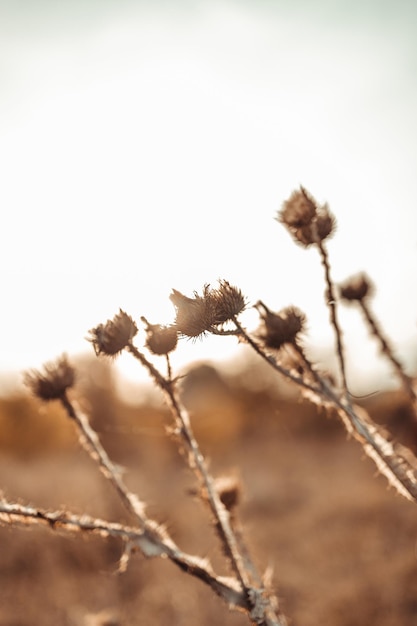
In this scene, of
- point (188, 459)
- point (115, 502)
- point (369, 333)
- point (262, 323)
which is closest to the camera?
point (188, 459)

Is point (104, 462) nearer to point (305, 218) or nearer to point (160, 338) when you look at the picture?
point (160, 338)

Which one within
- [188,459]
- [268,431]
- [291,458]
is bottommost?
[188,459]

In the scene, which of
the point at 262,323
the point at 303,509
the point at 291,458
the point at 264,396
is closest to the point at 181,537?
the point at 303,509

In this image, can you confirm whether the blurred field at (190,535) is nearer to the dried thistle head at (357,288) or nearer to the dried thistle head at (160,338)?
the dried thistle head at (160,338)

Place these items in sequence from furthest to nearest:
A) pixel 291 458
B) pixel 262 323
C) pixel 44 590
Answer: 1. pixel 291 458
2. pixel 44 590
3. pixel 262 323

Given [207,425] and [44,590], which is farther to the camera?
[207,425]

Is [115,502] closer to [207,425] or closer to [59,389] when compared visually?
[59,389]

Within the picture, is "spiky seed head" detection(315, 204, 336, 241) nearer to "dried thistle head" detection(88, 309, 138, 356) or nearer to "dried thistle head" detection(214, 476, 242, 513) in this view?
"dried thistle head" detection(88, 309, 138, 356)
